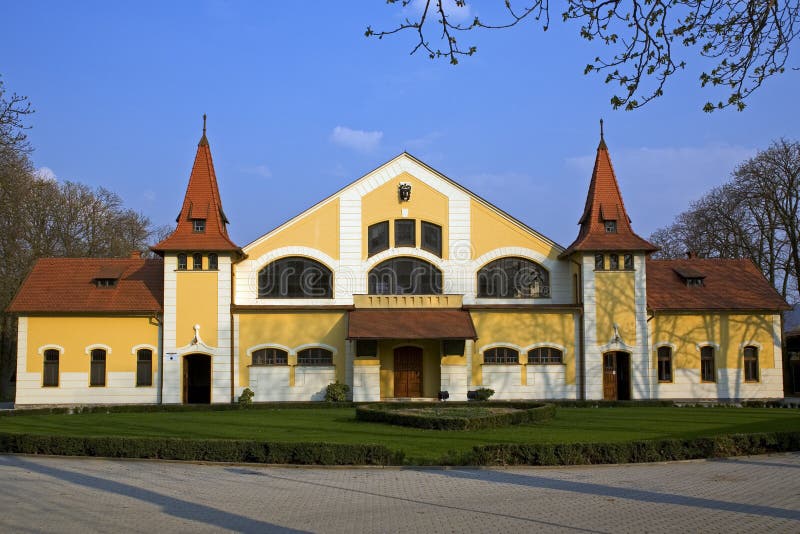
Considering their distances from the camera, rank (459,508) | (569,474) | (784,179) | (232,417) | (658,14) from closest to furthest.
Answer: (658,14) < (459,508) < (569,474) < (232,417) < (784,179)

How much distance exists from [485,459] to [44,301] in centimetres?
2353

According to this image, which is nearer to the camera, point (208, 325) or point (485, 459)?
point (485, 459)

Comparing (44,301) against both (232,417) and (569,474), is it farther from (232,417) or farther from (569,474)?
(569,474)

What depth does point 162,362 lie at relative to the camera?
107ft

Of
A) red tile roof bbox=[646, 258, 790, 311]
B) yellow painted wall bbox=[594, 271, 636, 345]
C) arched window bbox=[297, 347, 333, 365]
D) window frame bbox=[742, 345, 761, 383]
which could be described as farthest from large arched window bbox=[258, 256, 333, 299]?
window frame bbox=[742, 345, 761, 383]

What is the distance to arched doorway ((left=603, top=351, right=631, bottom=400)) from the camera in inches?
1302

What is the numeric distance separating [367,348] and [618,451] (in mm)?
16756

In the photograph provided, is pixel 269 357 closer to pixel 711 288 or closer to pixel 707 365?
pixel 707 365

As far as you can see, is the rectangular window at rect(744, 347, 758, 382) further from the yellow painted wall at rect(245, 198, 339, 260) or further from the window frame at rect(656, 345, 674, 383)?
the yellow painted wall at rect(245, 198, 339, 260)

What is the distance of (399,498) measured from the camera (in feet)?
41.1

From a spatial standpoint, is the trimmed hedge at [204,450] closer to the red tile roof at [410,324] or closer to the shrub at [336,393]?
the red tile roof at [410,324]

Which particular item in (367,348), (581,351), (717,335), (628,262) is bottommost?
(581,351)

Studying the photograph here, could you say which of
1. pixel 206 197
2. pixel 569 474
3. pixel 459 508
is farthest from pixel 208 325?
pixel 459 508

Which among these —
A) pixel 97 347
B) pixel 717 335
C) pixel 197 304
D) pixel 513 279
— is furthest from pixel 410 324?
pixel 717 335
